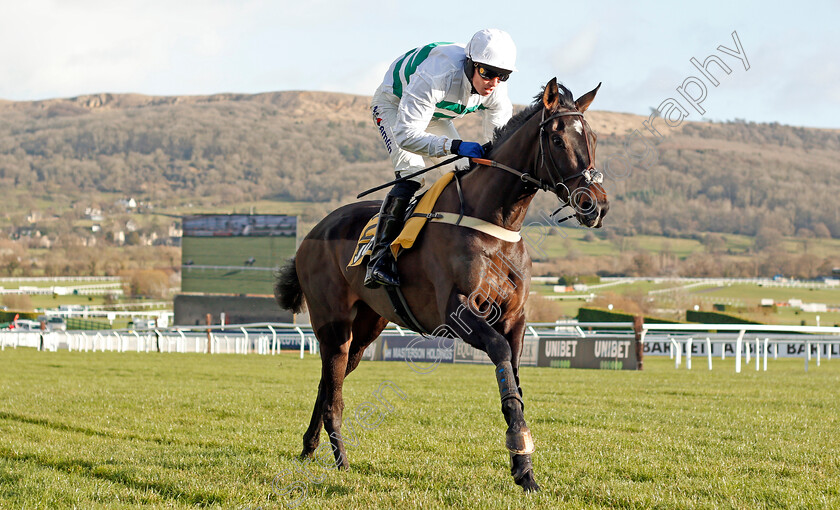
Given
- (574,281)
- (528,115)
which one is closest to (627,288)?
(574,281)

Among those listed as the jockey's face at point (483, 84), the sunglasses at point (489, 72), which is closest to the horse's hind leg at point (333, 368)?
the jockey's face at point (483, 84)

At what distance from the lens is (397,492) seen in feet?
14.4

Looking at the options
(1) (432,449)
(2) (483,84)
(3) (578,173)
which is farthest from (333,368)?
(3) (578,173)

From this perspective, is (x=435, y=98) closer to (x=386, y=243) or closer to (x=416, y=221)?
(x=416, y=221)

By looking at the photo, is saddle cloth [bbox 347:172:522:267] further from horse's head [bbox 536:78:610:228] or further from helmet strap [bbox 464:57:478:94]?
helmet strap [bbox 464:57:478:94]

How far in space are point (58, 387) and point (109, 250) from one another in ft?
572

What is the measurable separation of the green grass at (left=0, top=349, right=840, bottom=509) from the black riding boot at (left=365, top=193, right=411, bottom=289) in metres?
1.17

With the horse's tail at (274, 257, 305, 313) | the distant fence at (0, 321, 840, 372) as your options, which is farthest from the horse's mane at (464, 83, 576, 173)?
the distant fence at (0, 321, 840, 372)

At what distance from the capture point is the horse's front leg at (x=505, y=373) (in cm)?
424

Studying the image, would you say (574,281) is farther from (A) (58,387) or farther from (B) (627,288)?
(A) (58,387)

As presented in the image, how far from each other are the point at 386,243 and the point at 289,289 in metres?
1.85

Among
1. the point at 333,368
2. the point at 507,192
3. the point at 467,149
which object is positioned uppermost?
the point at 467,149

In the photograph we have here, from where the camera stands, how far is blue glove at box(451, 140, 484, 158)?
496 cm

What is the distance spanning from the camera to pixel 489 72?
510cm
